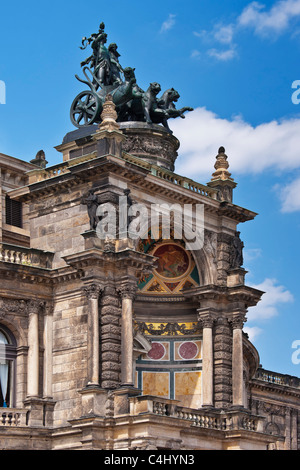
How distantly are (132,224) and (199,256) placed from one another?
4444mm

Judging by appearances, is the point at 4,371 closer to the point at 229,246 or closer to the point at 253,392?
the point at 229,246

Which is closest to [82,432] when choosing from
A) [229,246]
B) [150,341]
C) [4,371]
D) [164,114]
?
[4,371]

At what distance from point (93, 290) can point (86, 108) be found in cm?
906

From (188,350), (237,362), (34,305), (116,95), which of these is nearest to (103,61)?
(116,95)

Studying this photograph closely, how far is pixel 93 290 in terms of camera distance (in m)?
38.0

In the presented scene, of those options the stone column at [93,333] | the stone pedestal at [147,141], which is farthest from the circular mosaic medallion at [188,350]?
the stone pedestal at [147,141]

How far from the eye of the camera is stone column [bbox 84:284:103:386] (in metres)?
37.4

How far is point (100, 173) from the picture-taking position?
129 feet

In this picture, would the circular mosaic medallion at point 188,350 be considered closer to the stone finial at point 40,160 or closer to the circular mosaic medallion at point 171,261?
the circular mosaic medallion at point 171,261

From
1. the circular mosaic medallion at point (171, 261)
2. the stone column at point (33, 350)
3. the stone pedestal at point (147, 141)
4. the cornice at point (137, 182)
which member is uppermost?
the stone pedestal at point (147, 141)

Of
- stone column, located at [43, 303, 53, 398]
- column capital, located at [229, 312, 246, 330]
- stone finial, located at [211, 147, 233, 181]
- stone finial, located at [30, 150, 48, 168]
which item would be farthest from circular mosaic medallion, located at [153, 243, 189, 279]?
stone finial, located at [30, 150, 48, 168]

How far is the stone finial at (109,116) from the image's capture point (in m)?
40.1

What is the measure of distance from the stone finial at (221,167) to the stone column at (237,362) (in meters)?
5.96

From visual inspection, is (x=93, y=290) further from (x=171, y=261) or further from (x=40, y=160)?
(x=40, y=160)
